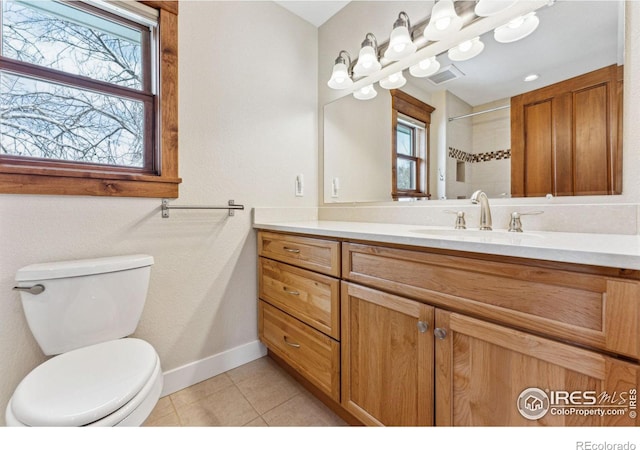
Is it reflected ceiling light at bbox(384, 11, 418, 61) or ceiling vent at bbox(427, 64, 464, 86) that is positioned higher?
reflected ceiling light at bbox(384, 11, 418, 61)

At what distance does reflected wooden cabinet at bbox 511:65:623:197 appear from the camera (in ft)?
3.13

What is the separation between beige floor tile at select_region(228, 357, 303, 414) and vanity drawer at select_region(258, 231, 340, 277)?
0.70 m

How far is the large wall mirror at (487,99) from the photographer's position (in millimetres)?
994

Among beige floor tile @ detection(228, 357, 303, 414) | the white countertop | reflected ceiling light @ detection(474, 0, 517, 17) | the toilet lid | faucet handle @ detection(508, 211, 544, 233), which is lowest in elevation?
beige floor tile @ detection(228, 357, 303, 414)

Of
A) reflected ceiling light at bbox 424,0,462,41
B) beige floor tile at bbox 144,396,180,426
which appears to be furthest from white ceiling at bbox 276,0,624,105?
beige floor tile at bbox 144,396,180,426

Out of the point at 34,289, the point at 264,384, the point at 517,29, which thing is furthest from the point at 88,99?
the point at 517,29

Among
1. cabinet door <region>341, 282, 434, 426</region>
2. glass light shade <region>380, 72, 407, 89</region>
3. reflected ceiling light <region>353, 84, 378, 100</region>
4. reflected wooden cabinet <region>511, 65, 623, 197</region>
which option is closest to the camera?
cabinet door <region>341, 282, 434, 426</region>

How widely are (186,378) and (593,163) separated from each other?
2.15 metres

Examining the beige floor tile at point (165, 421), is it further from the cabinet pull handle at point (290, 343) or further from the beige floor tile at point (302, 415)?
the cabinet pull handle at point (290, 343)

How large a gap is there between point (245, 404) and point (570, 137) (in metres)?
1.88

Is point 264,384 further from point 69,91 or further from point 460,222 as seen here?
point 69,91

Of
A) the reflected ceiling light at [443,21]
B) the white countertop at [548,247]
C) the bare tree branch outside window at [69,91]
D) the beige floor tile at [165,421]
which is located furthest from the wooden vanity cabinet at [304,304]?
the reflected ceiling light at [443,21]

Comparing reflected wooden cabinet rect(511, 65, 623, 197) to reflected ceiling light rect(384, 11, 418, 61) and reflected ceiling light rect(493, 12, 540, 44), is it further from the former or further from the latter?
reflected ceiling light rect(384, 11, 418, 61)
